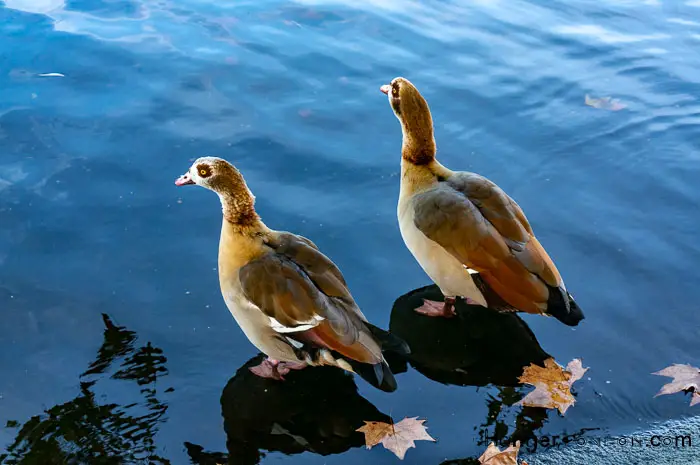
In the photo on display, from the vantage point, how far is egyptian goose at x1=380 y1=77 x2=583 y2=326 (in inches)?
179

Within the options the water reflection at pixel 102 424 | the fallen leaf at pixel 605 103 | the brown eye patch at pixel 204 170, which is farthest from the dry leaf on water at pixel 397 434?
the fallen leaf at pixel 605 103

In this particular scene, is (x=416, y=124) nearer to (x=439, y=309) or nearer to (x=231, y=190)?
(x=439, y=309)

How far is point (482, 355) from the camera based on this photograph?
480 centimetres

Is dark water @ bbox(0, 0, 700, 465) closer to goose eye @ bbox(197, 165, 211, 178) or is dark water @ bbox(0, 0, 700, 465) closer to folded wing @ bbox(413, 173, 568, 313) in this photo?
folded wing @ bbox(413, 173, 568, 313)

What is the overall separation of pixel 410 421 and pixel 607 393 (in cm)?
119

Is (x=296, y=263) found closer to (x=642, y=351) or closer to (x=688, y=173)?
(x=642, y=351)

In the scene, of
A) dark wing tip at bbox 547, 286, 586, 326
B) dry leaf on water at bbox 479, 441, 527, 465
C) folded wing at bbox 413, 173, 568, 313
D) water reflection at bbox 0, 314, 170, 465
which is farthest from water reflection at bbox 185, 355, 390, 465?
dark wing tip at bbox 547, 286, 586, 326

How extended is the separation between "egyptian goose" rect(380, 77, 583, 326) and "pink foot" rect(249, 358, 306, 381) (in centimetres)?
101

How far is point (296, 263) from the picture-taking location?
14.3 ft

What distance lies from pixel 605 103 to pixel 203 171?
4.69 metres

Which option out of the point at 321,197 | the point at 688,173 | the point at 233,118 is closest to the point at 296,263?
the point at 321,197

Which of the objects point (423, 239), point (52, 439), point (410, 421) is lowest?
point (52, 439)

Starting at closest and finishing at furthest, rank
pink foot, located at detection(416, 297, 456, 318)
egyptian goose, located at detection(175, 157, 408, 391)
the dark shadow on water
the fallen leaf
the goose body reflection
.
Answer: egyptian goose, located at detection(175, 157, 408, 391), the dark shadow on water, the goose body reflection, pink foot, located at detection(416, 297, 456, 318), the fallen leaf

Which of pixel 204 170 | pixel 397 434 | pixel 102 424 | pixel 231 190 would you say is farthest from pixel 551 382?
pixel 102 424
